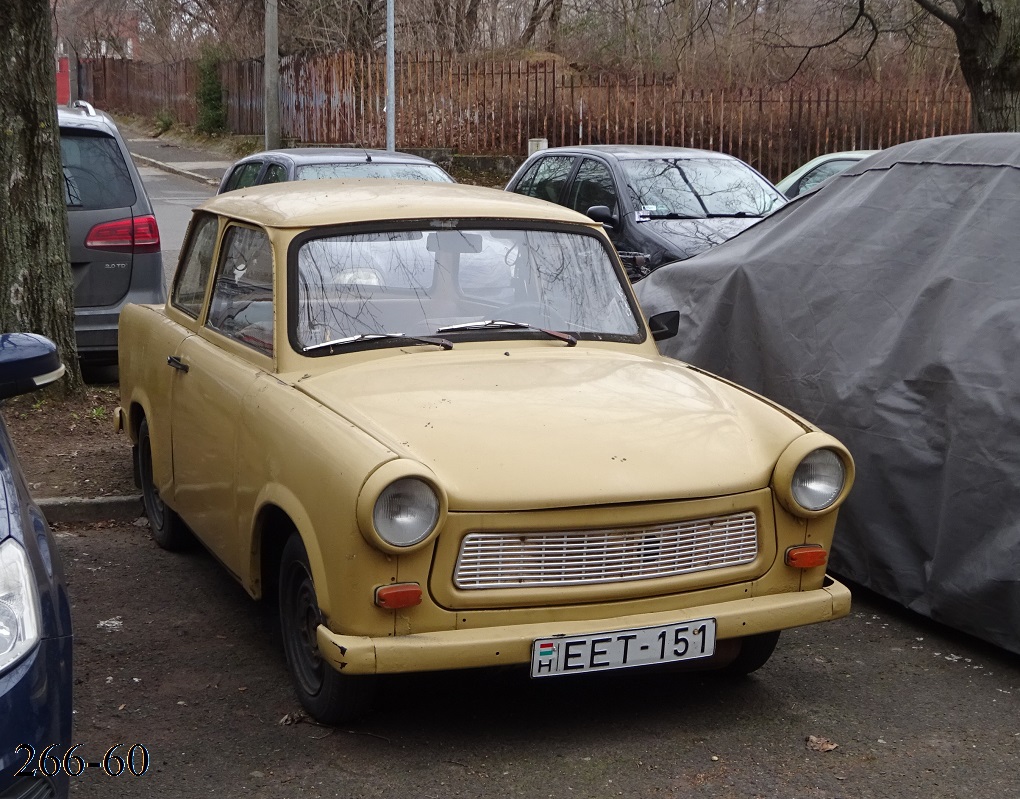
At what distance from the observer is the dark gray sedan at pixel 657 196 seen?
10.8 metres

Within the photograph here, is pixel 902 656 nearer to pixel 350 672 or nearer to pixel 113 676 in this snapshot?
pixel 350 672

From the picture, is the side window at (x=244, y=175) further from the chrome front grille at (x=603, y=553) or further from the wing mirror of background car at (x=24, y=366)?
the chrome front grille at (x=603, y=553)

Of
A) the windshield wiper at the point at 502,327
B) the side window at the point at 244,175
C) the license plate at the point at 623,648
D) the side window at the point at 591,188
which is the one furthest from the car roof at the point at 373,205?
the side window at the point at 244,175

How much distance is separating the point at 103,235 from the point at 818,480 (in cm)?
586

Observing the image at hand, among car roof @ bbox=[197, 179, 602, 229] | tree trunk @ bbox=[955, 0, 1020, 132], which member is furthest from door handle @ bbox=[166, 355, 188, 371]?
tree trunk @ bbox=[955, 0, 1020, 132]

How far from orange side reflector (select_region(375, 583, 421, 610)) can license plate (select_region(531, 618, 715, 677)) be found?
1.21 ft

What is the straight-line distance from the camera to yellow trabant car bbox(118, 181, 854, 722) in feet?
12.0

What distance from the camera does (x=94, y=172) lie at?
8.73 metres

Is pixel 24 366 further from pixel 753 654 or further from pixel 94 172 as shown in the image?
pixel 94 172

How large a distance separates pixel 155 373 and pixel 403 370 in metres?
1.71

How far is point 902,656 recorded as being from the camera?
188 inches

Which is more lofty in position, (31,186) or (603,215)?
(31,186)

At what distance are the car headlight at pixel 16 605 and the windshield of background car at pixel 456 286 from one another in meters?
1.67

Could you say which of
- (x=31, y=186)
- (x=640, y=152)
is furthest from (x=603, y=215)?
(x=31, y=186)
